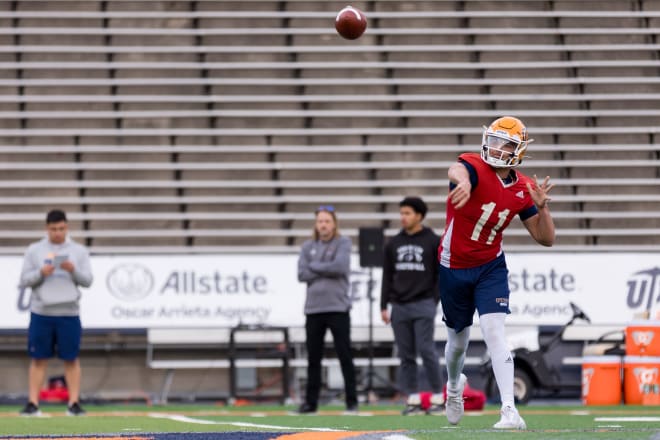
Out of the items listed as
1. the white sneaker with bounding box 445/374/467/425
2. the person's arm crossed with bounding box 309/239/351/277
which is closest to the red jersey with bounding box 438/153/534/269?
the white sneaker with bounding box 445/374/467/425

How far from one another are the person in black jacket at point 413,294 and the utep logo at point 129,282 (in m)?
3.84

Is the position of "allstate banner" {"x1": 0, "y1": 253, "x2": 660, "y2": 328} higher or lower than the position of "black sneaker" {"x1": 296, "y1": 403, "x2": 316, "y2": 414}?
higher

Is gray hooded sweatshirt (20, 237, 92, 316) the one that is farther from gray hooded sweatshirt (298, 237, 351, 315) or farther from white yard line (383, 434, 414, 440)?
white yard line (383, 434, 414, 440)

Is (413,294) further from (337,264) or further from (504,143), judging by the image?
(504,143)

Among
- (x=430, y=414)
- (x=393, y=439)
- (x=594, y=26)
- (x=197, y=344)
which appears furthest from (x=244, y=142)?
(x=393, y=439)

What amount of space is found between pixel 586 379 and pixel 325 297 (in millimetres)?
3525

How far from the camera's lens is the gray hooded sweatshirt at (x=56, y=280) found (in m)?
11.1

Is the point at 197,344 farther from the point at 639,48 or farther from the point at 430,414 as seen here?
the point at 639,48

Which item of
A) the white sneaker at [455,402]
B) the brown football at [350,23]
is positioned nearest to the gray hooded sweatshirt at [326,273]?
the brown football at [350,23]

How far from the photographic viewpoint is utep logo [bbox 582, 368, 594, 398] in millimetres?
13047

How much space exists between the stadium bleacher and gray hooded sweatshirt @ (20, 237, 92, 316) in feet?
13.4

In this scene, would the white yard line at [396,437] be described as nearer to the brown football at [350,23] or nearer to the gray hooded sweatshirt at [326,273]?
the gray hooded sweatshirt at [326,273]

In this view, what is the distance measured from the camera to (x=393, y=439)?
6.00 meters

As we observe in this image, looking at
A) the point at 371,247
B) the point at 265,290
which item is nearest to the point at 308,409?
the point at 371,247
